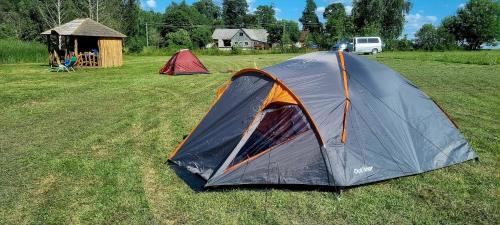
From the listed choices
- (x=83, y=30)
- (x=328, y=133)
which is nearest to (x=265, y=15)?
(x=83, y=30)

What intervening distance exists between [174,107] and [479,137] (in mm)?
6889

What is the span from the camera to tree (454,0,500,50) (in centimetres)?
6212

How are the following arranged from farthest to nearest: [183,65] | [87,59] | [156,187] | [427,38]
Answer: [427,38] → [87,59] → [183,65] → [156,187]

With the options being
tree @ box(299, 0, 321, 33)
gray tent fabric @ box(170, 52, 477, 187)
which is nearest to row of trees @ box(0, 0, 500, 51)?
tree @ box(299, 0, 321, 33)

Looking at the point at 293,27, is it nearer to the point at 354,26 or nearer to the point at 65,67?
the point at 354,26

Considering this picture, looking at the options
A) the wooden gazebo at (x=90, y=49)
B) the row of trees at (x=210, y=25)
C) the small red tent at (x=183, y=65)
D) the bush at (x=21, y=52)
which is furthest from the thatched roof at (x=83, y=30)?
the row of trees at (x=210, y=25)

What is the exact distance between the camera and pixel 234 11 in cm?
11212

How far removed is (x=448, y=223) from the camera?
4.15 m

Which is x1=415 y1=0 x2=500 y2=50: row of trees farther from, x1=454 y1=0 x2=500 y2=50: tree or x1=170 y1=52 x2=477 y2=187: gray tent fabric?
x1=170 y1=52 x2=477 y2=187: gray tent fabric

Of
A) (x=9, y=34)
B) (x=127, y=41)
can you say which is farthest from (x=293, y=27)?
(x=9, y=34)

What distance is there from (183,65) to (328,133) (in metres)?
15.1

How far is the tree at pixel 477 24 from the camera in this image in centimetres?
6212

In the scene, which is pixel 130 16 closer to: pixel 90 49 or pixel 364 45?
pixel 90 49

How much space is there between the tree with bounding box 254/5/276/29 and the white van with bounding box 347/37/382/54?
52058 millimetres
